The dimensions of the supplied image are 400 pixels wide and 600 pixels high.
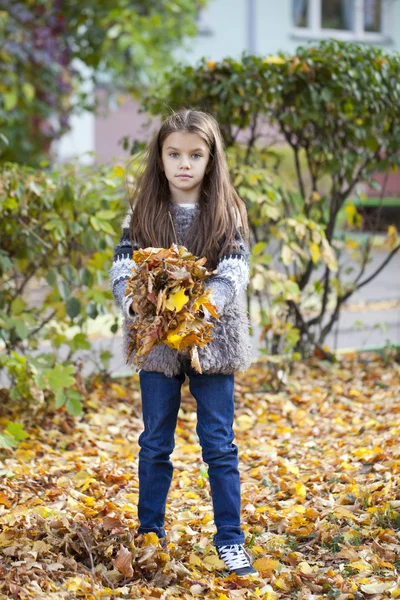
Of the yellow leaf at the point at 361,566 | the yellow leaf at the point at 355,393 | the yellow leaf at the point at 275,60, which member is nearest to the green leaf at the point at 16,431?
the yellow leaf at the point at 361,566

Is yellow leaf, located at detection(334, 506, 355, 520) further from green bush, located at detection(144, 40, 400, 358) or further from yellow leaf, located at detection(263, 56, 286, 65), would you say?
yellow leaf, located at detection(263, 56, 286, 65)

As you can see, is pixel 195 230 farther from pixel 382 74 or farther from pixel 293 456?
pixel 382 74

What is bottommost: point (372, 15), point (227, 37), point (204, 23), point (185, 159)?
point (185, 159)

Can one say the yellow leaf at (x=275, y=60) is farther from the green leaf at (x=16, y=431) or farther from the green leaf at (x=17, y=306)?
the green leaf at (x=16, y=431)

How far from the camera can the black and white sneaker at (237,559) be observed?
8.71 feet

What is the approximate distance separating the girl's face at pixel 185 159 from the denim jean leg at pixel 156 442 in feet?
2.20

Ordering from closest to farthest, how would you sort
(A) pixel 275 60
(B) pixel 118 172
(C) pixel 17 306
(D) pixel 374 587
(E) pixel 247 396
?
(D) pixel 374 587 < (C) pixel 17 306 < (B) pixel 118 172 < (A) pixel 275 60 < (E) pixel 247 396

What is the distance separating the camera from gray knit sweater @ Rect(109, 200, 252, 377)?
8.72 ft

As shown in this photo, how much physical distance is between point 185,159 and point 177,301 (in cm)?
60

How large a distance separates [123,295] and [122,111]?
13.3 meters

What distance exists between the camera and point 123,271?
9.11 ft

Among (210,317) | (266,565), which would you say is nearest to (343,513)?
(266,565)

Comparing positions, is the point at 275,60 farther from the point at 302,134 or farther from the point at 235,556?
the point at 235,556

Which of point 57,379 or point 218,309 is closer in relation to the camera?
point 218,309
